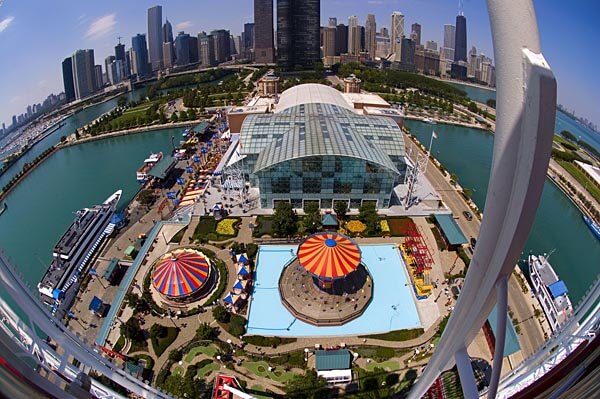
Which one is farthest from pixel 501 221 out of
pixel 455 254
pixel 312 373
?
pixel 455 254

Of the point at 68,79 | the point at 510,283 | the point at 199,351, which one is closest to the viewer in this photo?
the point at 199,351

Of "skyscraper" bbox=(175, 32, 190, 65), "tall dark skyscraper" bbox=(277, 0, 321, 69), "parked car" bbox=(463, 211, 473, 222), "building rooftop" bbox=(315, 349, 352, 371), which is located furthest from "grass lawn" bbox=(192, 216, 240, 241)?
"skyscraper" bbox=(175, 32, 190, 65)

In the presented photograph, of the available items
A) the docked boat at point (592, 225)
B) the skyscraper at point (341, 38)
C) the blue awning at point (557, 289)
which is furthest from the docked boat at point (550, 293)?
the skyscraper at point (341, 38)

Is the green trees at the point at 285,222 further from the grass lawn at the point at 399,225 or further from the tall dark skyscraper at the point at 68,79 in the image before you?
the tall dark skyscraper at the point at 68,79

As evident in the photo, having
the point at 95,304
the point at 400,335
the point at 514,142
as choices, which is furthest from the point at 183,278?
the point at 514,142

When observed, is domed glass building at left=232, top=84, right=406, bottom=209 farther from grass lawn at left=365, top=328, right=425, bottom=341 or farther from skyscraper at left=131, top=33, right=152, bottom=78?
skyscraper at left=131, top=33, right=152, bottom=78

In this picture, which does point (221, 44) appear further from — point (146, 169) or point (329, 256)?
point (329, 256)
